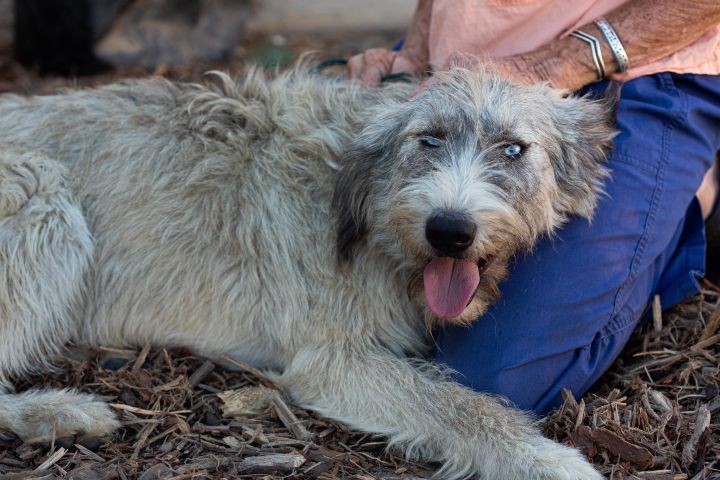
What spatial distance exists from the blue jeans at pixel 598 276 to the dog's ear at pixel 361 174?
2.05 ft

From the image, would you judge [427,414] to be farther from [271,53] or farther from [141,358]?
[271,53]

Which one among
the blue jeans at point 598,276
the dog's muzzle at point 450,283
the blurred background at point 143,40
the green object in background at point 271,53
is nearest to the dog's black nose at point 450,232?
the dog's muzzle at point 450,283

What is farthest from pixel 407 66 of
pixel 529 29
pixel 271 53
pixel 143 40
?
pixel 143 40

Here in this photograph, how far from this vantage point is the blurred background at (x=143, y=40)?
7332 millimetres

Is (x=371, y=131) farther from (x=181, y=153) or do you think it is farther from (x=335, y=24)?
(x=335, y=24)

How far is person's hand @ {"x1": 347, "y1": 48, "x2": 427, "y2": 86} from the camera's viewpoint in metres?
4.76

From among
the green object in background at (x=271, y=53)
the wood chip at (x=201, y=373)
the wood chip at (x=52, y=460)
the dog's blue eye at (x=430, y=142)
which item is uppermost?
the dog's blue eye at (x=430, y=142)

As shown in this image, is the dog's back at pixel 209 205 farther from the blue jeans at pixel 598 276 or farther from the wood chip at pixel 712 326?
the wood chip at pixel 712 326

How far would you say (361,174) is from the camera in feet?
12.4

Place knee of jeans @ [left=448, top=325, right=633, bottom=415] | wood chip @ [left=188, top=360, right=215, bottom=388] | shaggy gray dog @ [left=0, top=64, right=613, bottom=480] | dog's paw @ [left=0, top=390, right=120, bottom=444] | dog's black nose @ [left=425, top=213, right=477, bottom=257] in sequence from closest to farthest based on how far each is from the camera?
dog's black nose @ [left=425, top=213, right=477, bottom=257] → shaggy gray dog @ [left=0, top=64, right=613, bottom=480] → dog's paw @ [left=0, top=390, right=120, bottom=444] → knee of jeans @ [left=448, top=325, right=633, bottom=415] → wood chip @ [left=188, top=360, right=215, bottom=388]

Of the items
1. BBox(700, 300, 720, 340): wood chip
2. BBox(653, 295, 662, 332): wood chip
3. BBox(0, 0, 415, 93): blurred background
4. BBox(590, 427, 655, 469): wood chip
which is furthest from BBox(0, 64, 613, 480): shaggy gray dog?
BBox(0, 0, 415, 93): blurred background

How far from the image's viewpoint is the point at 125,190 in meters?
4.22

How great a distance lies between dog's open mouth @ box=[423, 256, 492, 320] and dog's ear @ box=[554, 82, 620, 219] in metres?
0.50

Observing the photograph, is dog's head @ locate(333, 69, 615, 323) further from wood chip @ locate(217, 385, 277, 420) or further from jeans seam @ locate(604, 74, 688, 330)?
wood chip @ locate(217, 385, 277, 420)
